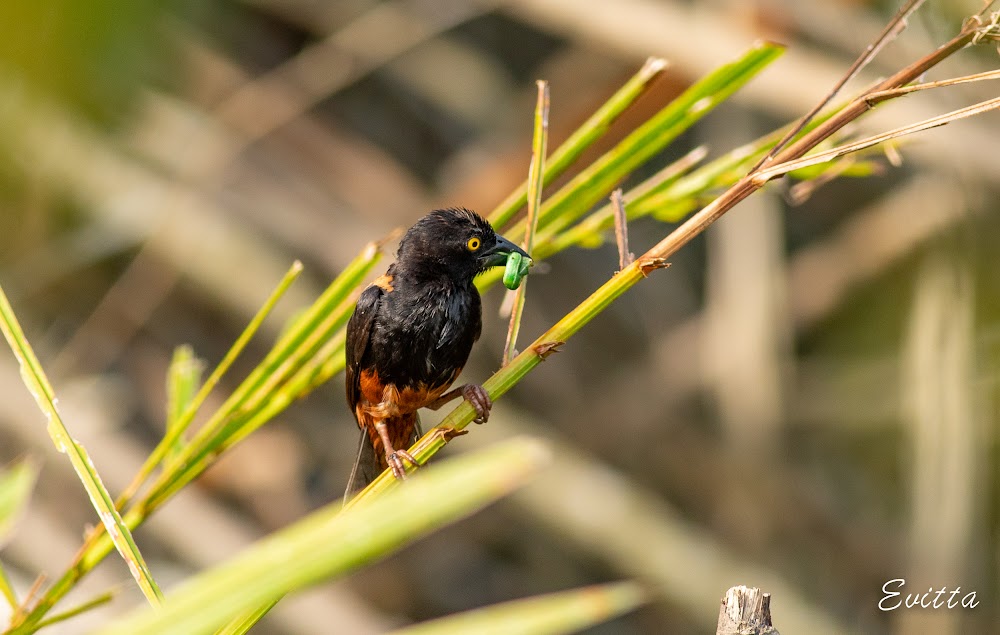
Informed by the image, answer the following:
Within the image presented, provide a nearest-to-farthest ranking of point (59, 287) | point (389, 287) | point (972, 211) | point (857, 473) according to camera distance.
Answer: point (389, 287), point (972, 211), point (59, 287), point (857, 473)

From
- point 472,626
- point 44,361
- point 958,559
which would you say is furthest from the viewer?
point 44,361

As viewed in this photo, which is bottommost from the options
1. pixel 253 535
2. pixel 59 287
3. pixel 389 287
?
pixel 389 287

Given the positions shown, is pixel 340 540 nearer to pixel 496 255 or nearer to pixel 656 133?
pixel 656 133

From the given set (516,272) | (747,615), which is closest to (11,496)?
(516,272)

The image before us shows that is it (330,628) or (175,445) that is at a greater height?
(330,628)

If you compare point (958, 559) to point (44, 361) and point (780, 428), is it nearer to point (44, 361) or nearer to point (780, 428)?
point (780, 428)

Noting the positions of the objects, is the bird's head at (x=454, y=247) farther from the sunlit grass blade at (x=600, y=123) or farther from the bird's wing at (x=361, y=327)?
the sunlit grass blade at (x=600, y=123)

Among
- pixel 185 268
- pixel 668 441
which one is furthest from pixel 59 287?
pixel 668 441

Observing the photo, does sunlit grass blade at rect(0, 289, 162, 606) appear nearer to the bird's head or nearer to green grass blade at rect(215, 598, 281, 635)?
green grass blade at rect(215, 598, 281, 635)
